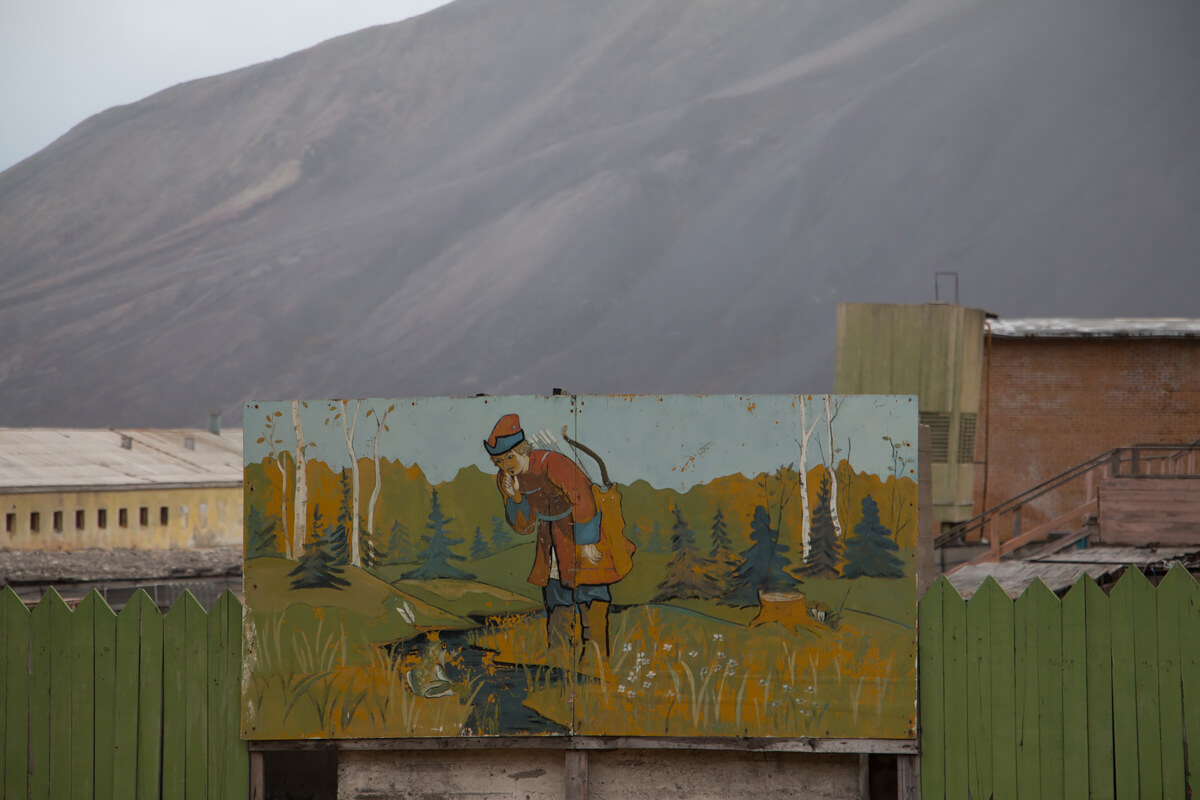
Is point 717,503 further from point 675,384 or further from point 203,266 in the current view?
point 203,266

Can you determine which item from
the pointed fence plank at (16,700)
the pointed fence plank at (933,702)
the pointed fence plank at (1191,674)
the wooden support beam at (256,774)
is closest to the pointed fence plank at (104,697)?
the pointed fence plank at (16,700)

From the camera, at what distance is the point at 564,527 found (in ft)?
26.6

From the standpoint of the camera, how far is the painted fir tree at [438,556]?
26.6 ft

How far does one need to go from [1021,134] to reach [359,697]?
16036 cm

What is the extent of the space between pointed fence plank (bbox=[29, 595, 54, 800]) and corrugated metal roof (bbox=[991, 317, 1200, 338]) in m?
24.1

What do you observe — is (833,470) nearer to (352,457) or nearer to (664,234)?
(352,457)

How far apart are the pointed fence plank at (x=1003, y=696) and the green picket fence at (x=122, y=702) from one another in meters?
5.57

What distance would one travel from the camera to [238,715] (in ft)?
27.2

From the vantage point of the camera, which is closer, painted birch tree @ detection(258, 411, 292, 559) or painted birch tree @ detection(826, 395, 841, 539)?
painted birch tree @ detection(826, 395, 841, 539)

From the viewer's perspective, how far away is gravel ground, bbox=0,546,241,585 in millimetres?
32750

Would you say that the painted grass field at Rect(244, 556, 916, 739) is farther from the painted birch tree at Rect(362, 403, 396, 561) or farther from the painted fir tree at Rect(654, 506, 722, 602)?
the painted birch tree at Rect(362, 403, 396, 561)

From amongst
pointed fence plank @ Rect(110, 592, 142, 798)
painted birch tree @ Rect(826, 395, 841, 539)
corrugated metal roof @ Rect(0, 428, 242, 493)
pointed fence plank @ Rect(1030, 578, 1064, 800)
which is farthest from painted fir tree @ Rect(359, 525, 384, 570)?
corrugated metal roof @ Rect(0, 428, 242, 493)

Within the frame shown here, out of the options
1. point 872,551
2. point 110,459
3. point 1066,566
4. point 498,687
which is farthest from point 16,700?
point 110,459

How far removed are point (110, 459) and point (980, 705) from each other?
175ft
